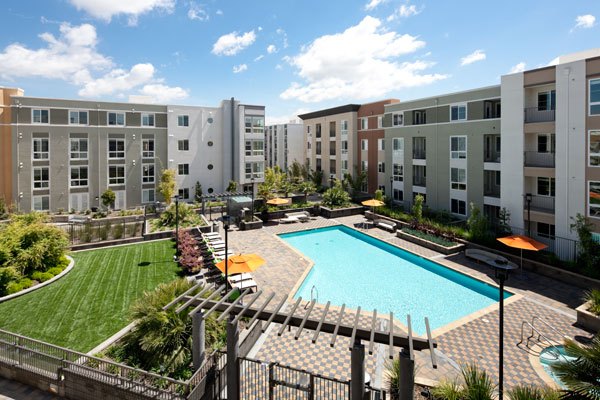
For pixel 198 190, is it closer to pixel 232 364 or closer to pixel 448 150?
pixel 448 150

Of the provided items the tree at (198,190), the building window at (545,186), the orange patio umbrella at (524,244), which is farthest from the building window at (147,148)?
the building window at (545,186)

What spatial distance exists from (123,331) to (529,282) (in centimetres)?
2095

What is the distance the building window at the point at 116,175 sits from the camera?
3856 cm

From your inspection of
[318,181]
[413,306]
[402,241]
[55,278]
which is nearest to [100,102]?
[55,278]

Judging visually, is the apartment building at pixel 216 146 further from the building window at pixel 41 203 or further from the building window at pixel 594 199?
the building window at pixel 594 199

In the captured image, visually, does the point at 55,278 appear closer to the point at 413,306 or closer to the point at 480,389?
the point at 413,306

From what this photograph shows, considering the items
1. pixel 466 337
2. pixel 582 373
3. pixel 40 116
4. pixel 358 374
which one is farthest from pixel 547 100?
pixel 40 116

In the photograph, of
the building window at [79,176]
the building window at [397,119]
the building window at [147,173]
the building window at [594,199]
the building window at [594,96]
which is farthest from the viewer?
the building window at [147,173]

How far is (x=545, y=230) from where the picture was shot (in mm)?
23828

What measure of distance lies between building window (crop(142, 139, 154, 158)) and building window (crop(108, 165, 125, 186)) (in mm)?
2952

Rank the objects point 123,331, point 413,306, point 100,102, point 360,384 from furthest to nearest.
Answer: point 100,102 → point 413,306 → point 123,331 → point 360,384

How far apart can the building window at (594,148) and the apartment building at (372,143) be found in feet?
71.5

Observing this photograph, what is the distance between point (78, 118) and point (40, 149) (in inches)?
200

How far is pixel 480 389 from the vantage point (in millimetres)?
8414
